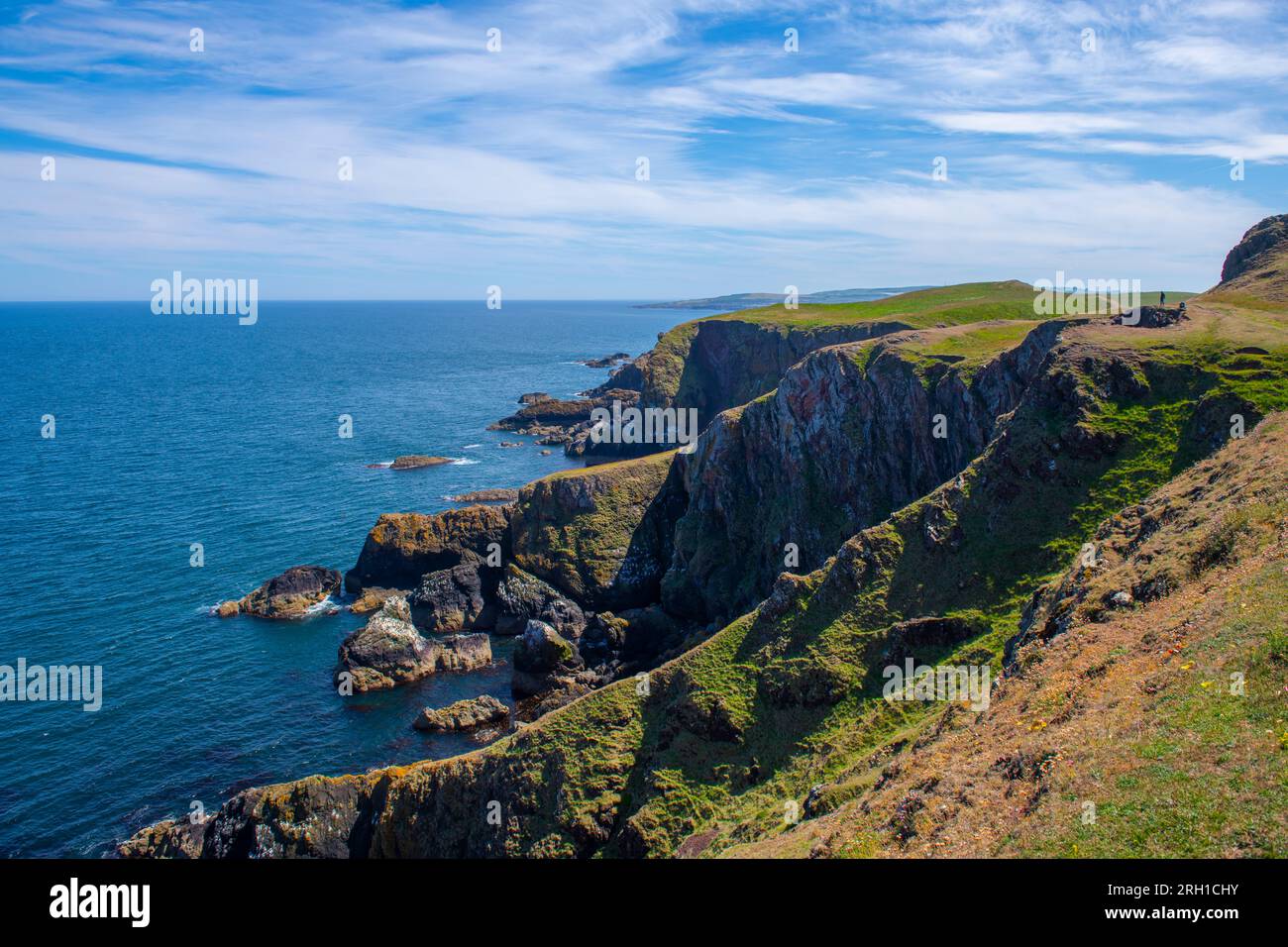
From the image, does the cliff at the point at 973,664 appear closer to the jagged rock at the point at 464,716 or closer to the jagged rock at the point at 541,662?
the jagged rock at the point at 541,662

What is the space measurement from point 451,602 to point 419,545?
853 cm

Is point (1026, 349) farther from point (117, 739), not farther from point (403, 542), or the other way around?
point (117, 739)

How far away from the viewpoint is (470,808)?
3703 centimetres

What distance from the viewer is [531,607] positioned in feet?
230

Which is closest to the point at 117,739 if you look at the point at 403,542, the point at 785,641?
the point at 403,542

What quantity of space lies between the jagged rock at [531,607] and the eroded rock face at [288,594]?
15.5 meters

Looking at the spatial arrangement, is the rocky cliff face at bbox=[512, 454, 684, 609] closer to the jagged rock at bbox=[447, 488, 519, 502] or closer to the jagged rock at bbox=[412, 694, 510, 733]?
the jagged rock at bbox=[447, 488, 519, 502]

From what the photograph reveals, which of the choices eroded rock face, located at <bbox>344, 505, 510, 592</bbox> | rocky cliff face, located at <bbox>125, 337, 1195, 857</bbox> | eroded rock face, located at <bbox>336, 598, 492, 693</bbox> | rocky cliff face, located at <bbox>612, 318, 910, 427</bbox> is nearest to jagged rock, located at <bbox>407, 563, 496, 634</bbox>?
eroded rock face, located at <bbox>344, 505, 510, 592</bbox>

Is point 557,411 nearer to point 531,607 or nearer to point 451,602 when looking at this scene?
point 451,602

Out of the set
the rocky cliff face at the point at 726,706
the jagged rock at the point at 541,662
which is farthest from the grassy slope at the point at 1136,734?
the jagged rock at the point at 541,662

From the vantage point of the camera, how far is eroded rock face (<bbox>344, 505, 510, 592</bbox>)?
7588 cm

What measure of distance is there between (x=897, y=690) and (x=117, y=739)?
46.7 metres

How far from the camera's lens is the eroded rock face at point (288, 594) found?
69375 millimetres

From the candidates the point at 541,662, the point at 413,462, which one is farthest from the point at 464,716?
the point at 413,462
